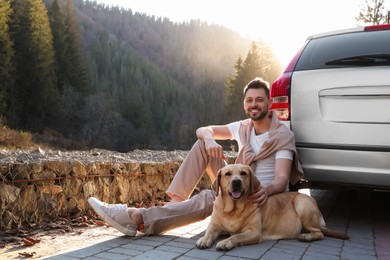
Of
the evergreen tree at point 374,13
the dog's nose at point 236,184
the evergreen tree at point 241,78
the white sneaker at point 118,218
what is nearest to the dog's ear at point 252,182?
the dog's nose at point 236,184

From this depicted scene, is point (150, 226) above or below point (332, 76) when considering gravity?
below

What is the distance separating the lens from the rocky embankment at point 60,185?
4.32 metres

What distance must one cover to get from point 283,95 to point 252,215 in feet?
4.15

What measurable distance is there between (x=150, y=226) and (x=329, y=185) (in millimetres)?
1812

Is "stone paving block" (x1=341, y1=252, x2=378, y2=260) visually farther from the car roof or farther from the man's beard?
the car roof

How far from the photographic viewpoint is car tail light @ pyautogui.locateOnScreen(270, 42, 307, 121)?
4109mm

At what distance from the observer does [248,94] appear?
13.7 feet

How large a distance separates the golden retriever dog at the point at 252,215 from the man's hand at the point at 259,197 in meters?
0.03

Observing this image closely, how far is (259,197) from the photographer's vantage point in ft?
11.7

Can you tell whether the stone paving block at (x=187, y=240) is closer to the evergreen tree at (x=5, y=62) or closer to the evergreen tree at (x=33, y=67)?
A: the evergreen tree at (x=5, y=62)

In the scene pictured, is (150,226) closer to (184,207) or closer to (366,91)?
(184,207)

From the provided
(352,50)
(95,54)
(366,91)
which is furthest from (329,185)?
(95,54)

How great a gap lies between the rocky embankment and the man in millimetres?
1043

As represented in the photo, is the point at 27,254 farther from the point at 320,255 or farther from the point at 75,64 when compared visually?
the point at 75,64
